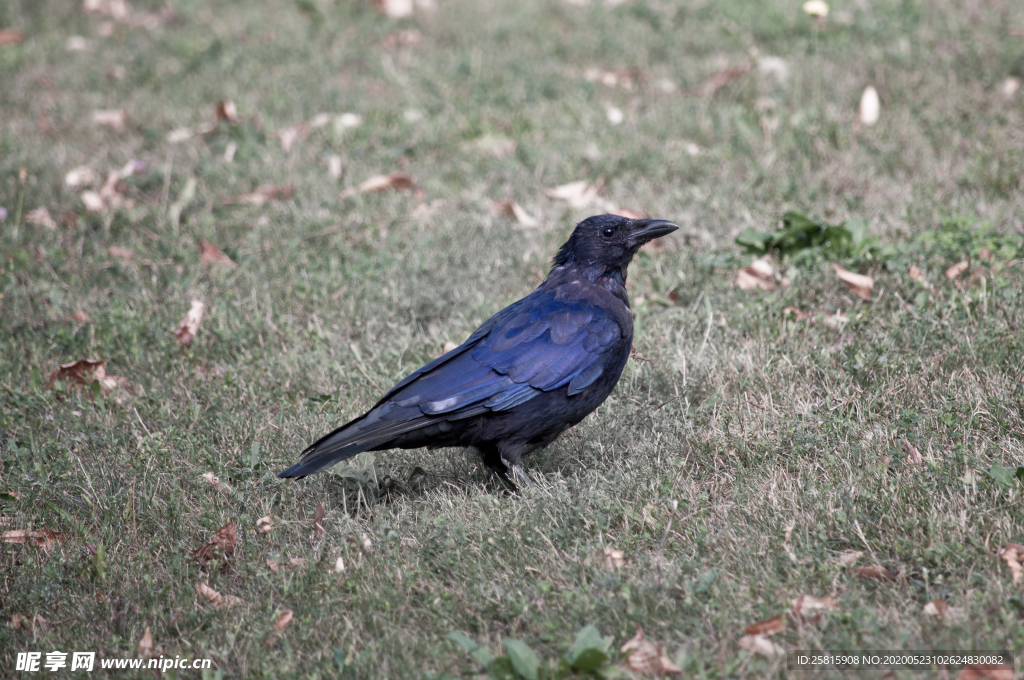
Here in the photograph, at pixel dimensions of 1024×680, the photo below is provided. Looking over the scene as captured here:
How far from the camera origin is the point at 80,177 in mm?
6992

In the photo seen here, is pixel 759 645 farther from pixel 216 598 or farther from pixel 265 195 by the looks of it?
pixel 265 195

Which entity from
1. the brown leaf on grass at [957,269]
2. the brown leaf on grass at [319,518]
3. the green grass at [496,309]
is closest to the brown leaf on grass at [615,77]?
the green grass at [496,309]

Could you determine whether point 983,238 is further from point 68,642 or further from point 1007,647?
point 68,642

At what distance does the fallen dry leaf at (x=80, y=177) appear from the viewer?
273 inches

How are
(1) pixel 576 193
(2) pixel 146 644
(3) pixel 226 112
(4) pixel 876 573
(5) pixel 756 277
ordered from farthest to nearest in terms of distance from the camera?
(3) pixel 226 112
(1) pixel 576 193
(5) pixel 756 277
(2) pixel 146 644
(4) pixel 876 573

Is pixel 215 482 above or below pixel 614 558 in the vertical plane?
below

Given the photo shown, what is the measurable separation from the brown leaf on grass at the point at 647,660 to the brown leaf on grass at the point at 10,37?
9515 mm

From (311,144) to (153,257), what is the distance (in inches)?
69.1

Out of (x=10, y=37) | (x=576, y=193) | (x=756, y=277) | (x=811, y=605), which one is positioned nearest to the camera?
(x=811, y=605)

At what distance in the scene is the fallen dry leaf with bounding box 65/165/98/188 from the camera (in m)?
6.94

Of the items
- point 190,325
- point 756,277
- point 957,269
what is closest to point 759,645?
point 756,277

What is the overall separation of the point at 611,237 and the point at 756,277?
1.36m

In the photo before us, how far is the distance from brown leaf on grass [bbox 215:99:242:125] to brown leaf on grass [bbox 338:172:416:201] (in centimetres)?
150

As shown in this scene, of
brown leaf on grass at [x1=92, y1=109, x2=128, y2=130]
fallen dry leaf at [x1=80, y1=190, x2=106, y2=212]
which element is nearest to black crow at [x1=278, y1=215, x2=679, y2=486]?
fallen dry leaf at [x1=80, y1=190, x2=106, y2=212]
